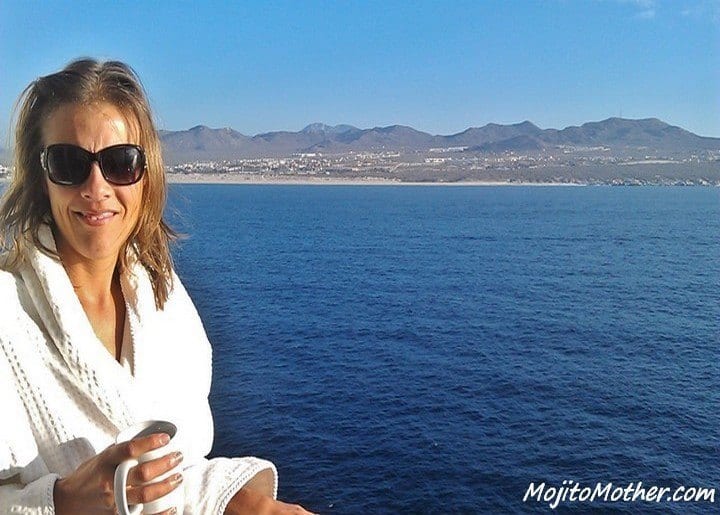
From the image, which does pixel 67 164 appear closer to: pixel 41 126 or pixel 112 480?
pixel 41 126

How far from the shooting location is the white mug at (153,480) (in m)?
1.05

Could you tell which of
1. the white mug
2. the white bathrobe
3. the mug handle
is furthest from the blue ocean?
the mug handle

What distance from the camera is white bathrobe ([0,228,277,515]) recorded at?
1.21 meters

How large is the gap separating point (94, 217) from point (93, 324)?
26 centimetres

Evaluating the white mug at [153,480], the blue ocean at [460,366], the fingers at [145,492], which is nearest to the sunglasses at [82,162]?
the white mug at [153,480]

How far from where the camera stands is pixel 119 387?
4.50ft

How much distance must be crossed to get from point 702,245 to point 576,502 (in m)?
63.5

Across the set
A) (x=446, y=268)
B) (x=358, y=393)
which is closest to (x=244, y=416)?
(x=358, y=393)

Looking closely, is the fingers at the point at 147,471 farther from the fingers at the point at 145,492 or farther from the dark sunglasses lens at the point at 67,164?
the dark sunglasses lens at the point at 67,164

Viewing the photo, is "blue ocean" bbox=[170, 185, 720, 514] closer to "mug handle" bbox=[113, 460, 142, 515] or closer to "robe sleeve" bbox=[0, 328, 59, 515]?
"robe sleeve" bbox=[0, 328, 59, 515]

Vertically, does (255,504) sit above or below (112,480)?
below

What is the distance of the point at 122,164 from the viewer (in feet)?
4.91

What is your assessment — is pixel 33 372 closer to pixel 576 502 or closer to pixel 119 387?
pixel 119 387

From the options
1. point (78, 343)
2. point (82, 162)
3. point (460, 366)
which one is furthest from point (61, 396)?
point (460, 366)
